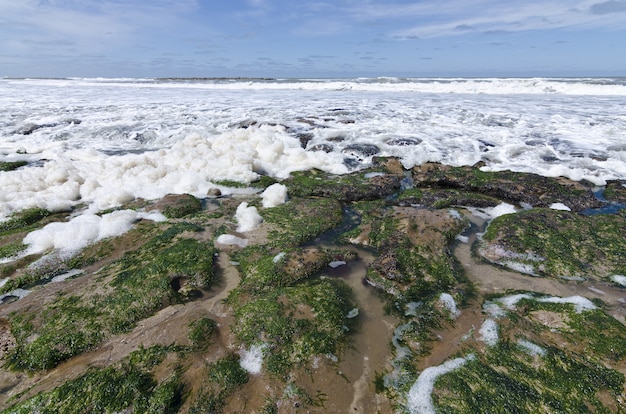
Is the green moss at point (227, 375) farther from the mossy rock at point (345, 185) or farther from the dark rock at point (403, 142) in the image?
the dark rock at point (403, 142)

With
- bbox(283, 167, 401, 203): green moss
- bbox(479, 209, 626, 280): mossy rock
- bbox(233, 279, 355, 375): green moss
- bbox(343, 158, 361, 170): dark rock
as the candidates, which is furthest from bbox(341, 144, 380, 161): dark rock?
bbox(233, 279, 355, 375): green moss

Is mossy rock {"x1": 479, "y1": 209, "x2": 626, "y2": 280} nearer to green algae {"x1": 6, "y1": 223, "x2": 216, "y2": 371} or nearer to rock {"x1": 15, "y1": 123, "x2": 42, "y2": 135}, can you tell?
green algae {"x1": 6, "y1": 223, "x2": 216, "y2": 371}

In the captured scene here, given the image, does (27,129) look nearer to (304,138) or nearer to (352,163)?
(304,138)

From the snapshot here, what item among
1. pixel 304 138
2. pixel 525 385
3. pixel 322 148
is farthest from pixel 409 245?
pixel 304 138

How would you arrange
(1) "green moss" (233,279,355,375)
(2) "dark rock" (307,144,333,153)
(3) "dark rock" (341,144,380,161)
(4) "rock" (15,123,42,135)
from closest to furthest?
(1) "green moss" (233,279,355,375) < (3) "dark rock" (341,144,380,161) < (2) "dark rock" (307,144,333,153) < (4) "rock" (15,123,42,135)

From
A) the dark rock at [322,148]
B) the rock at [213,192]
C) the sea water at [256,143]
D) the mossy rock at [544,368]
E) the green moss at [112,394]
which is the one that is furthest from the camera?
the dark rock at [322,148]

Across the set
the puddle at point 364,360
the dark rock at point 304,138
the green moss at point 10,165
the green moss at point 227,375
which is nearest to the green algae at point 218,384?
the green moss at point 227,375
